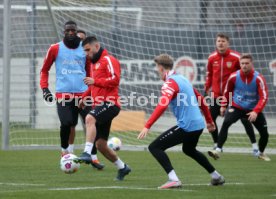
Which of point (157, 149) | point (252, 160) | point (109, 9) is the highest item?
point (109, 9)

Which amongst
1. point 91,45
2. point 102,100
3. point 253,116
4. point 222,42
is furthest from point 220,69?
point 91,45

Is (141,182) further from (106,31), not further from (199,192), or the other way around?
(106,31)

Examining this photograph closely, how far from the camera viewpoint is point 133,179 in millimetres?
11812

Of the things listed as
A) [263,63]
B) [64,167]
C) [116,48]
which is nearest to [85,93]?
[64,167]

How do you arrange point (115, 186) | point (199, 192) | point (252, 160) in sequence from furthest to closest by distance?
point (252, 160) → point (115, 186) → point (199, 192)

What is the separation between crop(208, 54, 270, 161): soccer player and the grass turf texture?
19.0 inches

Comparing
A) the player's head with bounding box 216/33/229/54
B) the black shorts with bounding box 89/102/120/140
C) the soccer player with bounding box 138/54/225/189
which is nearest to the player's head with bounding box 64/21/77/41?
the black shorts with bounding box 89/102/120/140

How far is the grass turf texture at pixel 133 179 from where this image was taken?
9.91 meters

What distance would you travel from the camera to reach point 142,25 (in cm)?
1955

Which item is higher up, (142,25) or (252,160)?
(142,25)

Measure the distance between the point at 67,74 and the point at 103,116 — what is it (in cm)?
191

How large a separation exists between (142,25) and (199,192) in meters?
9.82

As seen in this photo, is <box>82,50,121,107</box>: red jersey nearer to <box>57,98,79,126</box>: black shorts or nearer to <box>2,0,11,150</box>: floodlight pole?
<box>57,98,79,126</box>: black shorts

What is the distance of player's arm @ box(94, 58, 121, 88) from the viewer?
11930 mm
